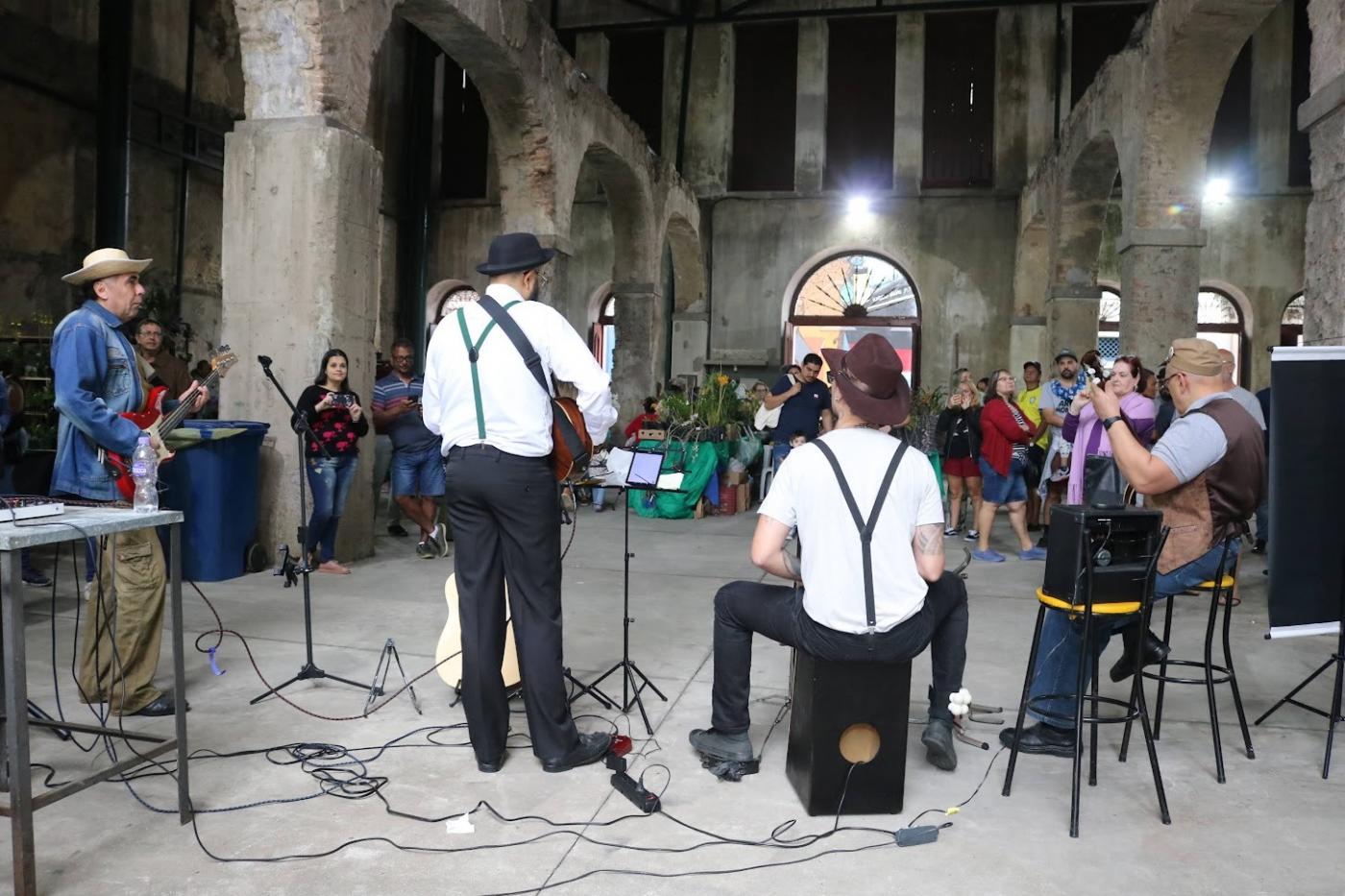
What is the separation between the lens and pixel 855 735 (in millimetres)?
3264

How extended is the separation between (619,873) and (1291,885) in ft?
6.23

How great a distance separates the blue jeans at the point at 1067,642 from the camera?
12.3ft

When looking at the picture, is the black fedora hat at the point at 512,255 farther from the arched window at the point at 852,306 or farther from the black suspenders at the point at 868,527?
the arched window at the point at 852,306

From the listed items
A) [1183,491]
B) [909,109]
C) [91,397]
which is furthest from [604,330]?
[1183,491]

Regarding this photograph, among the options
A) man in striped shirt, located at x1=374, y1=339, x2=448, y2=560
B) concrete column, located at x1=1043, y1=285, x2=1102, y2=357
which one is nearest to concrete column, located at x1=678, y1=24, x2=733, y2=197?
concrete column, located at x1=1043, y1=285, x2=1102, y2=357

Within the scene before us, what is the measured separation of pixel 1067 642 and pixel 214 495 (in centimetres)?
524

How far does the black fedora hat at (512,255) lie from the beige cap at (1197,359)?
2.50 m

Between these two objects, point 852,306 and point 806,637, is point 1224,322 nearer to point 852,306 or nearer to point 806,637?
point 852,306

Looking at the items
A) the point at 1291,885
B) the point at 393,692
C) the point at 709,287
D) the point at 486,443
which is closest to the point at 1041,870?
the point at 1291,885

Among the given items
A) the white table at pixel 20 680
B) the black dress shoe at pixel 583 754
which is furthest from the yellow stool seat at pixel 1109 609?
the white table at pixel 20 680

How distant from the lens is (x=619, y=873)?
2.84 metres

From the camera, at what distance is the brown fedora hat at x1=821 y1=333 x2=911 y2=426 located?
3.30 meters

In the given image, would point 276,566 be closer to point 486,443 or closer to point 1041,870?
point 486,443

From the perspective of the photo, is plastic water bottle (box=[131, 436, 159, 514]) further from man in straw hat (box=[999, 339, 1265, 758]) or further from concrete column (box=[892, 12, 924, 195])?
concrete column (box=[892, 12, 924, 195])
